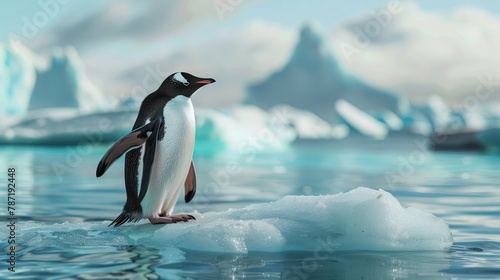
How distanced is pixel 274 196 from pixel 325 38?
1645 inches

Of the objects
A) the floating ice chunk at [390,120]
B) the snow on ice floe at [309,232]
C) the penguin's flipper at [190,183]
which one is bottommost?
the snow on ice floe at [309,232]

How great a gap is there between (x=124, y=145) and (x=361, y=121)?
42200 mm

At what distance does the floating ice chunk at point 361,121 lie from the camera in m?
44.7

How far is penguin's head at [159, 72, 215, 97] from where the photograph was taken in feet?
14.0

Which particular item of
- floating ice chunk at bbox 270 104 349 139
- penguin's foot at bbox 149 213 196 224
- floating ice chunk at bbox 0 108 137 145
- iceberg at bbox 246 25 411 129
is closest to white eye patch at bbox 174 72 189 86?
penguin's foot at bbox 149 213 196 224

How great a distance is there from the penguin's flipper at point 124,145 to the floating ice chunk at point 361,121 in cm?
4063

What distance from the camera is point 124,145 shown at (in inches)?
159

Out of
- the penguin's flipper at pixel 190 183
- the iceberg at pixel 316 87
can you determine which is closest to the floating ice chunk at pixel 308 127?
the iceberg at pixel 316 87

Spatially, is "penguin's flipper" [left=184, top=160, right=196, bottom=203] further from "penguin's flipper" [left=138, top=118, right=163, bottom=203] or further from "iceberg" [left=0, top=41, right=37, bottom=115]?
"iceberg" [left=0, top=41, right=37, bottom=115]

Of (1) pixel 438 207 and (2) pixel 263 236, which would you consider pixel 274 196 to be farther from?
(2) pixel 263 236

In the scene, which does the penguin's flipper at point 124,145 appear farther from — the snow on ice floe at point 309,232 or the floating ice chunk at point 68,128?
the floating ice chunk at point 68,128

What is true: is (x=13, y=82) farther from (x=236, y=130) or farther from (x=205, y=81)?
(x=205, y=81)

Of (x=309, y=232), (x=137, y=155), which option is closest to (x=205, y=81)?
(x=137, y=155)

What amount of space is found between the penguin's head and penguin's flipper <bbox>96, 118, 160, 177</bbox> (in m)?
0.24
